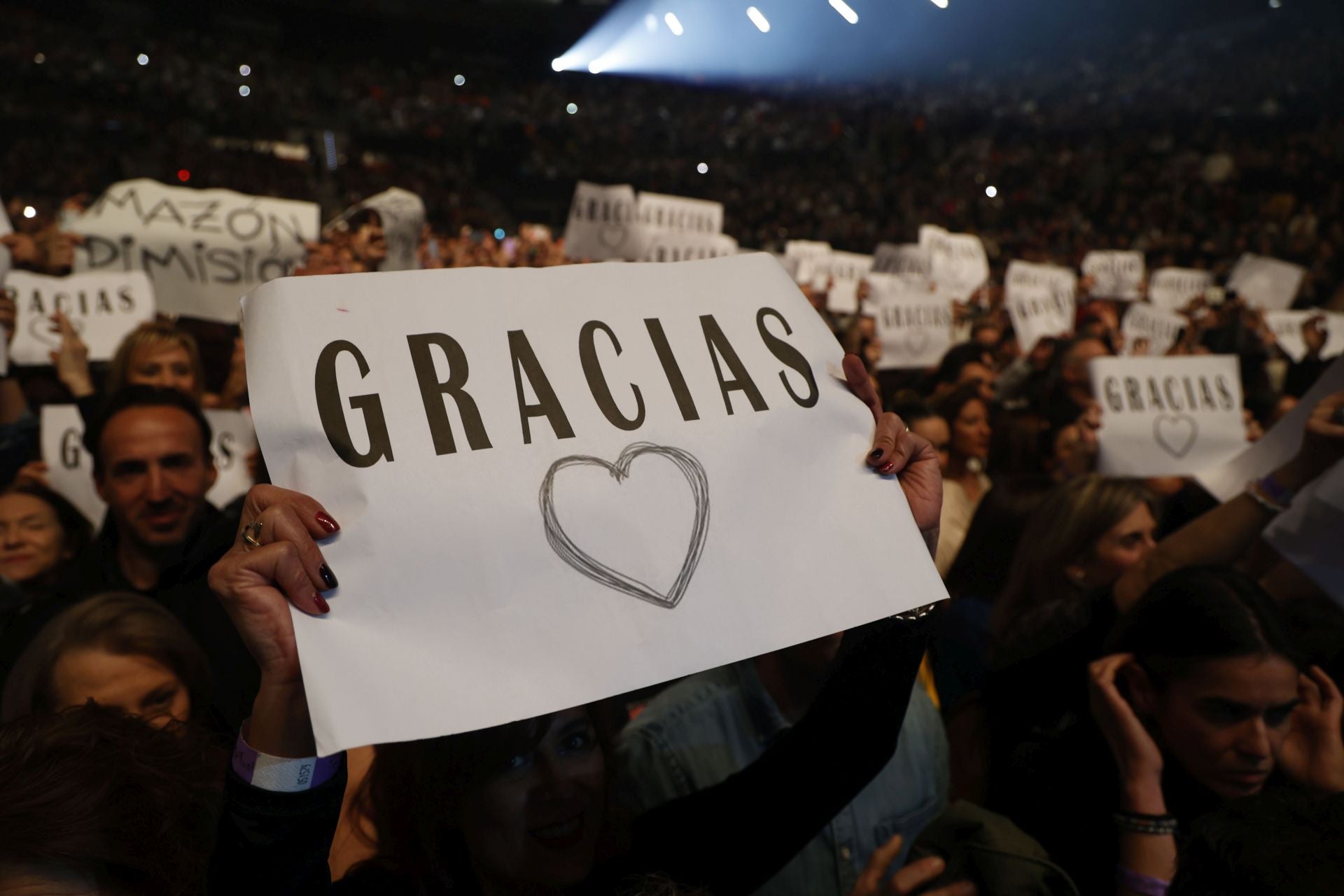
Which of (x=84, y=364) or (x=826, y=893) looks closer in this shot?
(x=826, y=893)

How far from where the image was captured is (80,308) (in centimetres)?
333

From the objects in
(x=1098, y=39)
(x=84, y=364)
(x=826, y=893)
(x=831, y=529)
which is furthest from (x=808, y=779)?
(x=1098, y=39)

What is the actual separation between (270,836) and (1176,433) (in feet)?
9.46

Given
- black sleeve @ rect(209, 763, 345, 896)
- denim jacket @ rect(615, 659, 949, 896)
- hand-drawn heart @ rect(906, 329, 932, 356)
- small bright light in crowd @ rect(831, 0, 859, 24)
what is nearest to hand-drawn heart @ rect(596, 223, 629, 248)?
hand-drawn heart @ rect(906, 329, 932, 356)

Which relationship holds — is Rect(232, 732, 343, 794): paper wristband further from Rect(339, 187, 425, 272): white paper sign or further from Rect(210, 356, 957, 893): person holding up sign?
Rect(339, 187, 425, 272): white paper sign

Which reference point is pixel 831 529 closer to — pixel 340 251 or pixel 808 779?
pixel 808 779

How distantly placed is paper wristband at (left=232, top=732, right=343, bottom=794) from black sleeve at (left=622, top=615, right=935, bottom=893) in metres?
0.51

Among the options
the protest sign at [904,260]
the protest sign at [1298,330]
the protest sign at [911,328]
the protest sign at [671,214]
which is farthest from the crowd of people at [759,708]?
the protest sign at [904,260]

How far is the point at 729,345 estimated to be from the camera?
3.59 ft

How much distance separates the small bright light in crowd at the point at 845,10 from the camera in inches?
761

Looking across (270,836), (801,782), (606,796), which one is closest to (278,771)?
(270,836)

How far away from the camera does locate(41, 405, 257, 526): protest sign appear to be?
8.21 feet

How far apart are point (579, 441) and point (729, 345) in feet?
0.74

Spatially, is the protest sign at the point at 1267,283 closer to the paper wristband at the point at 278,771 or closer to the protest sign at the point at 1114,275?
the protest sign at the point at 1114,275
